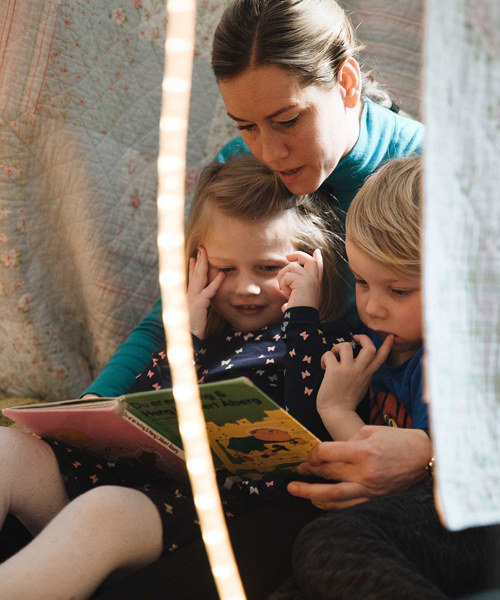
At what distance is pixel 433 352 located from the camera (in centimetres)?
49

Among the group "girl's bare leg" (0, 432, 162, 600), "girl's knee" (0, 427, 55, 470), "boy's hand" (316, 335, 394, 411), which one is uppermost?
"boy's hand" (316, 335, 394, 411)

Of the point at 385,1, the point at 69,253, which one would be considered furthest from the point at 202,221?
→ the point at 385,1

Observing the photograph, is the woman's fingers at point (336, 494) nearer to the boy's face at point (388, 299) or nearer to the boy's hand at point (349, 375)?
the boy's hand at point (349, 375)

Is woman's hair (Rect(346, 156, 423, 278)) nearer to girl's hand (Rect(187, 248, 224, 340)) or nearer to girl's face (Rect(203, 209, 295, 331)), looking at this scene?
girl's face (Rect(203, 209, 295, 331))

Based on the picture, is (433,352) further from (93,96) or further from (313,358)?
(93,96)

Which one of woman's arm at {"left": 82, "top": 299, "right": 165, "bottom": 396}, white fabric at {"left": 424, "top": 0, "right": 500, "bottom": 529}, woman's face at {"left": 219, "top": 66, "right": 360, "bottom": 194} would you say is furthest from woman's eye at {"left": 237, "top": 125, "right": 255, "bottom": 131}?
white fabric at {"left": 424, "top": 0, "right": 500, "bottom": 529}

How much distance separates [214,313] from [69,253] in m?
0.45

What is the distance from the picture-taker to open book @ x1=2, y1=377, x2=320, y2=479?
0.83 m

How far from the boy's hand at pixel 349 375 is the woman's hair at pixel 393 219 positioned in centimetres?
13

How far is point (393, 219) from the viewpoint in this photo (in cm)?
100

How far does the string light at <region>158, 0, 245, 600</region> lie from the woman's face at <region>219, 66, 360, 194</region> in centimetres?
42

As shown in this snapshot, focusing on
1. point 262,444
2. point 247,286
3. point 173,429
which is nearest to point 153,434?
point 173,429

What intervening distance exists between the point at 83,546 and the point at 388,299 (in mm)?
517

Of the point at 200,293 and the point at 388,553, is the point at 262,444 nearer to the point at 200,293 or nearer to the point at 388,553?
the point at 388,553
